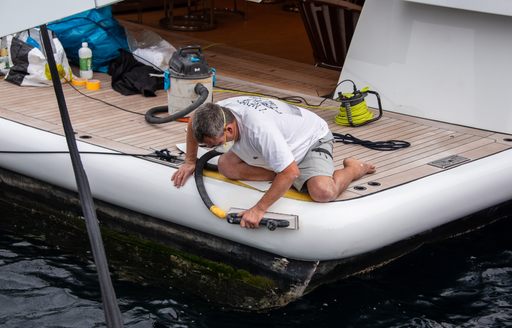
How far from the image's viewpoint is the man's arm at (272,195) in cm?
455

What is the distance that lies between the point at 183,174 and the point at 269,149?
75 centimetres

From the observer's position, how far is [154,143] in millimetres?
5691

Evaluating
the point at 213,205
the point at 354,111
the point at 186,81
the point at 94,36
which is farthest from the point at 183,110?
the point at 94,36

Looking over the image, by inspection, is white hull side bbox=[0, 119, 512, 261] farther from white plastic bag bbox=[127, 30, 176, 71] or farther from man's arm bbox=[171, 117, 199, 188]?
white plastic bag bbox=[127, 30, 176, 71]

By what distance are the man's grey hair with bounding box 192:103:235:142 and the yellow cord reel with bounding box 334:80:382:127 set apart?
191cm

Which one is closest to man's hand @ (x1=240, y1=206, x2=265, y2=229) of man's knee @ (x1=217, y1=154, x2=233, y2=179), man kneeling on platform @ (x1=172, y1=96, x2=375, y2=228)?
man kneeling on platform @ (x1=172, y1=96, x2=375, y2=228)

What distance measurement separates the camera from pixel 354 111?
20.2 ft

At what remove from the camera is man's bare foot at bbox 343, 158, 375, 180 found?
513 centimetres

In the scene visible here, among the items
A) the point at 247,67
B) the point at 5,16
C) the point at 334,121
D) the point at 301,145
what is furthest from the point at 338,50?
the point at 5,16

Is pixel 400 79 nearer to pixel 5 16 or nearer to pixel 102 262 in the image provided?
pixel 102 262

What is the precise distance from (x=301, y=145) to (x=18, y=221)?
2.45m

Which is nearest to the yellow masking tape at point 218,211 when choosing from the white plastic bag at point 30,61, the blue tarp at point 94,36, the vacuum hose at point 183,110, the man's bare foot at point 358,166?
the man's bare foot at point 358,166

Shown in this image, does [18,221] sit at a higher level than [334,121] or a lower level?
lower

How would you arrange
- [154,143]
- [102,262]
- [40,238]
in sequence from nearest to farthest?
[102,262] < [154,143] < [40,238]
